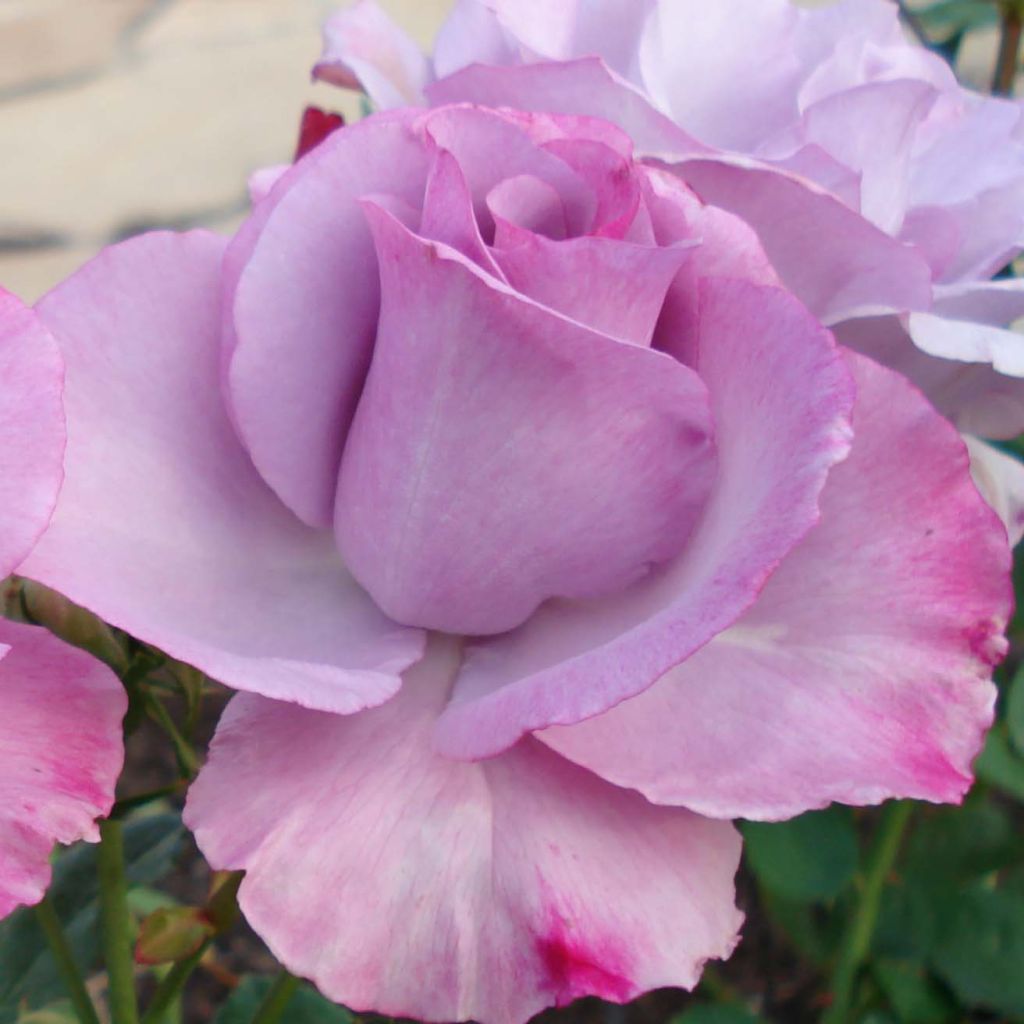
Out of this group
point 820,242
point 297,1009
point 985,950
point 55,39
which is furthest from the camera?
point 55,39

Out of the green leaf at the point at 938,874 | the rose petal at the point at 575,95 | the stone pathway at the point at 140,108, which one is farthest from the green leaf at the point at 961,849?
the stone pathway at the point at 140,108

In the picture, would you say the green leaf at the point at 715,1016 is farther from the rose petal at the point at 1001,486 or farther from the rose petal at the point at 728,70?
the rose petal at the point at 728,70

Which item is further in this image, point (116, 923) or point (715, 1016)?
point (715, 1016)

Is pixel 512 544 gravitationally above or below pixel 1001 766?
above

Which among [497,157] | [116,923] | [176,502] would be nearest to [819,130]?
[497,157]

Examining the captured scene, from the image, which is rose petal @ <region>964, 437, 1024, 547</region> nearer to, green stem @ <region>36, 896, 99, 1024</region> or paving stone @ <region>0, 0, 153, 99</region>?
green stem @ <region>36, 896, 99, 1024</region>

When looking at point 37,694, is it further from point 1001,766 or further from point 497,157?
point 1001,766

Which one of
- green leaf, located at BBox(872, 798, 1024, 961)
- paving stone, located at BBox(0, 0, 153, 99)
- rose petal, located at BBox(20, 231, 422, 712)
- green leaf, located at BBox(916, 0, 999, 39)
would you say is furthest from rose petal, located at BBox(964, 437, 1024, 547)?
paving stone, located at BBox(0, 0, 153, 99)
